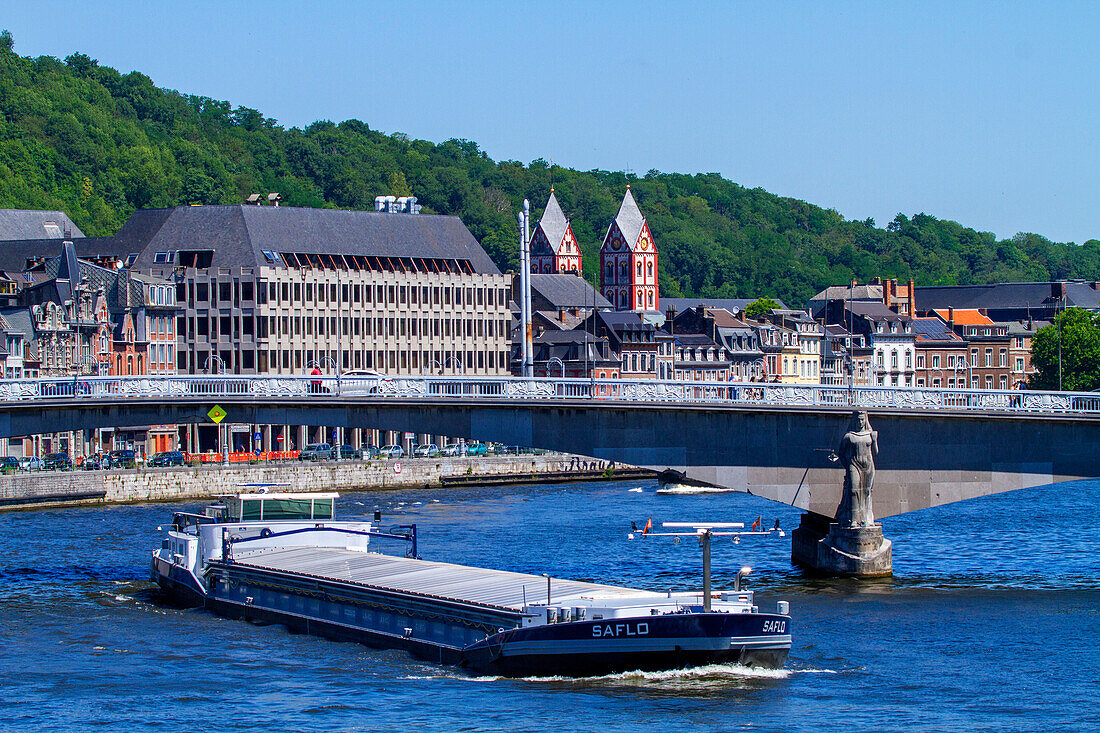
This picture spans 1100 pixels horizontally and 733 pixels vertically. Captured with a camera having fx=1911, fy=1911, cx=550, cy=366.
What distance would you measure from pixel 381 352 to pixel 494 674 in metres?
110

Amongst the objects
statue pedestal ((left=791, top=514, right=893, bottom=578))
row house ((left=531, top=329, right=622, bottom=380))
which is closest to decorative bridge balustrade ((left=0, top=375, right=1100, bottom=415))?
statue pedestal ((left=791, top=514, right=893, bottom=578))

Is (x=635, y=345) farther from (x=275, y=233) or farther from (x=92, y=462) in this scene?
(x=92, y=462)

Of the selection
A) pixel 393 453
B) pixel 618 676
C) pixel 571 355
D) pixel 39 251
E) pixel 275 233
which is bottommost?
pixel 618 676

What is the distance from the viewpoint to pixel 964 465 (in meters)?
73.1

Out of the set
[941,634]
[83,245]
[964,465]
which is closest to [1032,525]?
[964,465]

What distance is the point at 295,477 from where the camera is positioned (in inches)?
4801

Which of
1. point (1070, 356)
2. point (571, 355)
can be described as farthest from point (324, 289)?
point (1070, 356)

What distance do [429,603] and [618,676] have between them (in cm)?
751

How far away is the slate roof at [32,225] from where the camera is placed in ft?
551

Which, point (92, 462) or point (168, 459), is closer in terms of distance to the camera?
point (92, 462)

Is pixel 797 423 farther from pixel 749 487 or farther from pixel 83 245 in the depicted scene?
pixel 83 245

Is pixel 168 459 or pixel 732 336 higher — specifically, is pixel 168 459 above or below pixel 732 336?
below

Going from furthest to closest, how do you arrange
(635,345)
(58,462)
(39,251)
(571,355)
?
(635,345), (571,355), (39,251), (58,462)

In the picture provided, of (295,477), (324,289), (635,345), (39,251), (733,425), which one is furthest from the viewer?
(635,345)
